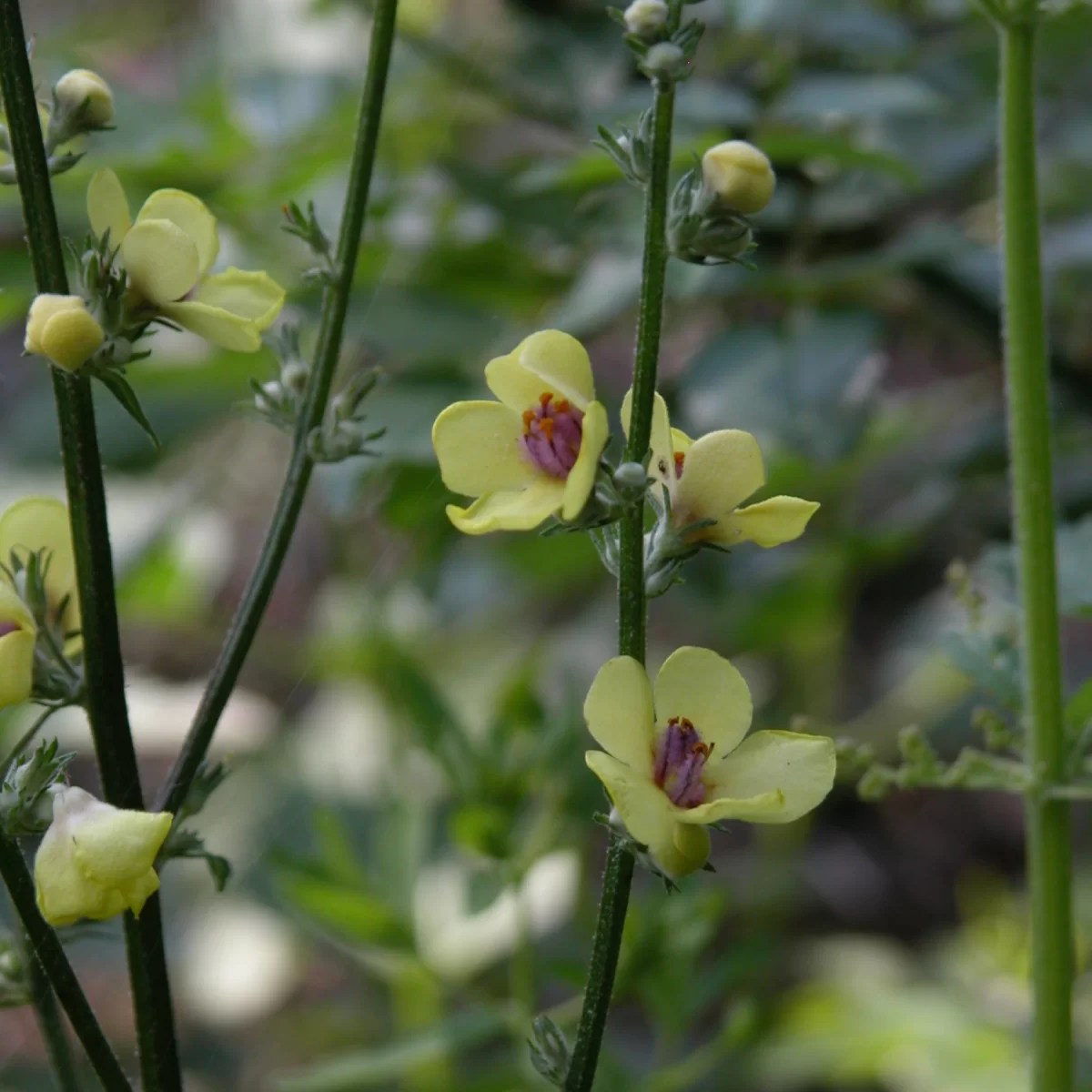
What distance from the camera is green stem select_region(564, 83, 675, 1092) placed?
0.34 m

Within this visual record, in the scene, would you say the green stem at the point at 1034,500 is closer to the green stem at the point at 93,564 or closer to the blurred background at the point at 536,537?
the blurred background at the point at 536,537

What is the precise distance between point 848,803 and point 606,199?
1272 millimetres

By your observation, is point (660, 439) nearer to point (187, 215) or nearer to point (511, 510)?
point (511, 510)

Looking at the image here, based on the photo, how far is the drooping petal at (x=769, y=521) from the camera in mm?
353

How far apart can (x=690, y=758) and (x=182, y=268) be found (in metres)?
0.20

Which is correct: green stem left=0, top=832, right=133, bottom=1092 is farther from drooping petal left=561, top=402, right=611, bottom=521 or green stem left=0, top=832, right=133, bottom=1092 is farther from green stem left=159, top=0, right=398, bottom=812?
drooping petal left=561, top=402, right=611, bottom=521

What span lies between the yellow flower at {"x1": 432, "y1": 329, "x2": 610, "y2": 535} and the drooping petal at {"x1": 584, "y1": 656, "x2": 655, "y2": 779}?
2.0 inches

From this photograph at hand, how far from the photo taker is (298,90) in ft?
3.37

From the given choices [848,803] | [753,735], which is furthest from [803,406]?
[848,803]

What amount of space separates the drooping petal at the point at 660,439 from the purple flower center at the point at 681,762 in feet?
0.23

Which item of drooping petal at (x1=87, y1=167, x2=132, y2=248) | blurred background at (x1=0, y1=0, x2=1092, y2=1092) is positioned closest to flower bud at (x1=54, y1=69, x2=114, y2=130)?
drooping petal at (x1=87, y1=167, x2=132, y2=248)

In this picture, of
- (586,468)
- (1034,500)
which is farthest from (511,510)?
(1034,500)

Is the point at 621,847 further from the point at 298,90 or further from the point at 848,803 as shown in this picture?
the point at 848,803

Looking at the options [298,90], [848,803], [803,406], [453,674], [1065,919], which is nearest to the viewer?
[1065,919]
